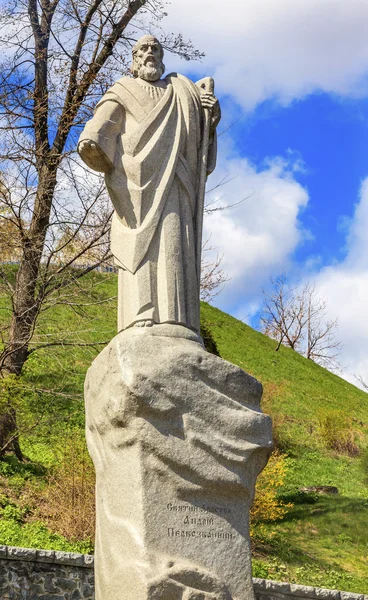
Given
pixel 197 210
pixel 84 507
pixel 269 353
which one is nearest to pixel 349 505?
pixel 84 507

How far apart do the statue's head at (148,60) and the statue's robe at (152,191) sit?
0.13 metres

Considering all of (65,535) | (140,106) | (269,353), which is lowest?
(65,535)

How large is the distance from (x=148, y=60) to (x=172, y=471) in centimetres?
343

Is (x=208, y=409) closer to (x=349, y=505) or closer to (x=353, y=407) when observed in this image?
(x=349, y=505)

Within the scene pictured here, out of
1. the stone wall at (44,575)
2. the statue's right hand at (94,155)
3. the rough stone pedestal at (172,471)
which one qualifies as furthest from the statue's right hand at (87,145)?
the stone wall at (44,575)

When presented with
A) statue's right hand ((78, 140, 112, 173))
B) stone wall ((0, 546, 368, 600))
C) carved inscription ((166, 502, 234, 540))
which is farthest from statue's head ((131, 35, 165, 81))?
stone wall ((0, 546, 368, 600))

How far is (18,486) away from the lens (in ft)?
41.9

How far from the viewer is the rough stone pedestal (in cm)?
513

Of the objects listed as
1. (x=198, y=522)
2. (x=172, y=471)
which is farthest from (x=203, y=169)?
(x=198, y=522)

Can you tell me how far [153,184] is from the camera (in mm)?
6055

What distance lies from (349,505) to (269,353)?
42.6 ft

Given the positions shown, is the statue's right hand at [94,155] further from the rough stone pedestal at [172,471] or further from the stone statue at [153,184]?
the rough stone pedestal at [172,471]

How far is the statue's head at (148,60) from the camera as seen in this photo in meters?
6.50

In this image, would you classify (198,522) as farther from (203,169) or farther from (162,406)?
(203,169)
